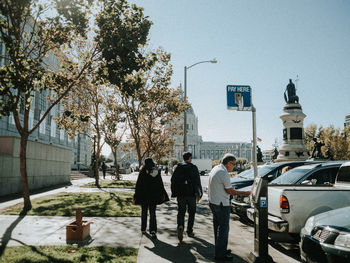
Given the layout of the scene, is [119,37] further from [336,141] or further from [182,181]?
[336,141]

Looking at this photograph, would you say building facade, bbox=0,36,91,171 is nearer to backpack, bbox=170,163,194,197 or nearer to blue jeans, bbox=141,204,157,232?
blue jeans, bbox=141,204,157,232

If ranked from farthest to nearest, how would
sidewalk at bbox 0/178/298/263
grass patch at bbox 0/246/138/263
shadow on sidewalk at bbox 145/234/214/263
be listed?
sidewalk at bbox 0/178/298/263 < shadow on sidewalk at bbox 145/234/214/263 < grass patch at bbox 0/246/138/263

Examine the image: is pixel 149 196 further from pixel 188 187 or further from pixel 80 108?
pixel 80 108

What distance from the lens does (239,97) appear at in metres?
9.42

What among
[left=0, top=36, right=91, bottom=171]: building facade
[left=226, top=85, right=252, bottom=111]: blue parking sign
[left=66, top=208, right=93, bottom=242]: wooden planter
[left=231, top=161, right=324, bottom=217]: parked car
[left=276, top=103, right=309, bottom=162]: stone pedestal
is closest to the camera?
[left=66, top=208, right=93, bottom=242]: wooden planter

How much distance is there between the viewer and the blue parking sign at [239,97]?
30.7 feet

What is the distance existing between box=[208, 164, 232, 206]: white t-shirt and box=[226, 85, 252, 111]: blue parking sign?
468 cm

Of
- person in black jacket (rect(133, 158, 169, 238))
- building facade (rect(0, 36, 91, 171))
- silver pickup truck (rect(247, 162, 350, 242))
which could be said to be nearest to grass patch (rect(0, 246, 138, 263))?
person in black jacket (rect(133, 158, 169, 238))

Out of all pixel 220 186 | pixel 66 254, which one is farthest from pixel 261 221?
pixel 66 254

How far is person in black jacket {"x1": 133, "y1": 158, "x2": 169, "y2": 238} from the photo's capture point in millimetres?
6672

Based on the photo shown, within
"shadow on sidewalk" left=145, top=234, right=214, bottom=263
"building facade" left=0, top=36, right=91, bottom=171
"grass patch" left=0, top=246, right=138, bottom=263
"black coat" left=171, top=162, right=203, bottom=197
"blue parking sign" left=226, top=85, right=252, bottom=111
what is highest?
"building facade" left=0, top=36, right=91, bottom=171

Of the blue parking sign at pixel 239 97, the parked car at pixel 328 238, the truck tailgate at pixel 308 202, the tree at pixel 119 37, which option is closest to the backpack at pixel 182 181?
the truck tailgate at pixel 308 202

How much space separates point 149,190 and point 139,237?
105 centimetres

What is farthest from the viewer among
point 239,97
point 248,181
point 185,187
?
point 248,181
